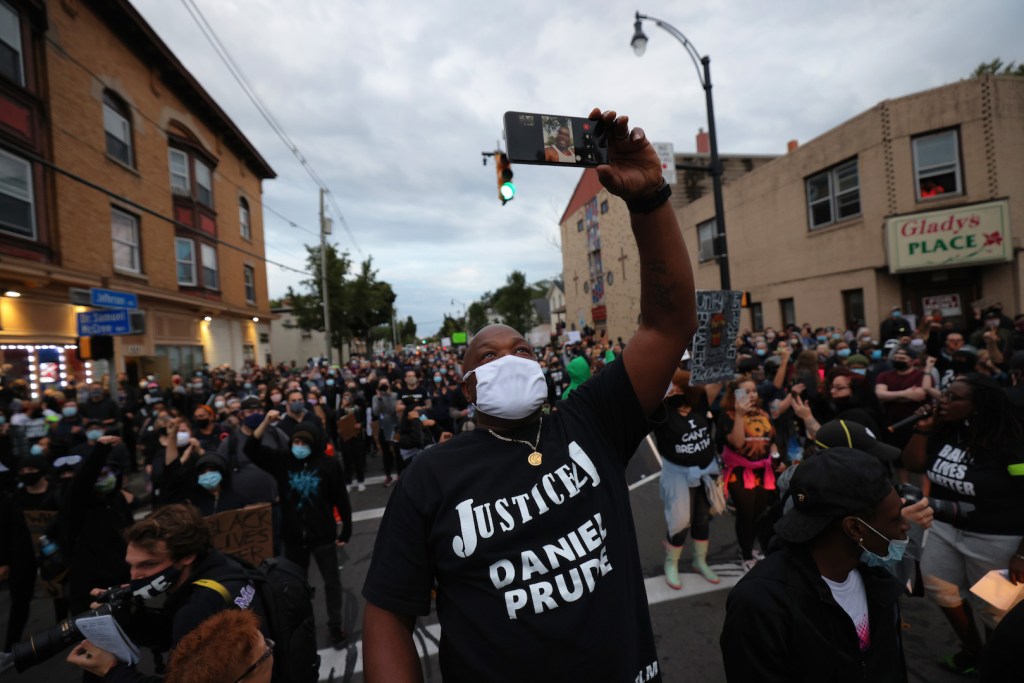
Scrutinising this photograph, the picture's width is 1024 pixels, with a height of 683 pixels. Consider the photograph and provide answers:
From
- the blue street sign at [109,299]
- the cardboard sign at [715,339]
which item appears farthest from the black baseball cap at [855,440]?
the blue street sign at [109,299]

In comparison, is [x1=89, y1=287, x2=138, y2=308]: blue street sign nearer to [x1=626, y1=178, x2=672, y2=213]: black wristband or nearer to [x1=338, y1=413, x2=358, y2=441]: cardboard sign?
Result: [x1=338, y1=413, x2=358, y2=441]: cardboard sign

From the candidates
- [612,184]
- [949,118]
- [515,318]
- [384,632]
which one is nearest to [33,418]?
[384,632]

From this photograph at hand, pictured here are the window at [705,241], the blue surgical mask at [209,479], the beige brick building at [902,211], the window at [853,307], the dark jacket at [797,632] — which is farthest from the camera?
the window at [705,241]

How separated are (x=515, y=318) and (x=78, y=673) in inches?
1941

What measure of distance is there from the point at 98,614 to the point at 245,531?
5.95 ft

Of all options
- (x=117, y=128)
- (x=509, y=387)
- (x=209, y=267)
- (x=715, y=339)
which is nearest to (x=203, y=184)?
(x=209, y=267)

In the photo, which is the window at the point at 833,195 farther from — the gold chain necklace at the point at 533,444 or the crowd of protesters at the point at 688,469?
the gold chain necklace at the point at 533,444

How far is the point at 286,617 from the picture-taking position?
2295 mm

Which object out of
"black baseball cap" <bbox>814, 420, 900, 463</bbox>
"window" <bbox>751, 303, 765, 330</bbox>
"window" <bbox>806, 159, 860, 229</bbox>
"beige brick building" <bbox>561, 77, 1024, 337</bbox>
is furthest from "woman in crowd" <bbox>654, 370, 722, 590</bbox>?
"window" <bbox>751, 303, 765, 330</bbox>

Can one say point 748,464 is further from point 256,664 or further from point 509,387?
point 256,664

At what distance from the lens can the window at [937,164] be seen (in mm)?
12297

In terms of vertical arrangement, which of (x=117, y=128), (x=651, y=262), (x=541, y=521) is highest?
(x=117, y=128)

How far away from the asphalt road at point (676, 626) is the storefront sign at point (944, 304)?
37.1 ft

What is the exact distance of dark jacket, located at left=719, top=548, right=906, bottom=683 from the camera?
1.64 m
